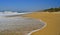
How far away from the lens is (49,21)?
1.27 meters

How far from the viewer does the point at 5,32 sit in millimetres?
1178

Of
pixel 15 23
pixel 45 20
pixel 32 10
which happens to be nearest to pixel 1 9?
pixel 15 23

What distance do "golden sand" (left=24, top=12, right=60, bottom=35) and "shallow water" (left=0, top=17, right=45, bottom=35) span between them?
0.05m

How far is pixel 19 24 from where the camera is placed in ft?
4.19

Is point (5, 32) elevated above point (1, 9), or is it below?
below

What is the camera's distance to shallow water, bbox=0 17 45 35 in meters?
1.21

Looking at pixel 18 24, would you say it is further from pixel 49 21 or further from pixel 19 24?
pixel 49 21

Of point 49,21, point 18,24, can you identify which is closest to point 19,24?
point 18,24

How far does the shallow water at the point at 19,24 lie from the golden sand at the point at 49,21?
0.15 feet

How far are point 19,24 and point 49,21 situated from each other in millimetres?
296

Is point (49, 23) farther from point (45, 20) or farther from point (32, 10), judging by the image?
point (32, 10)

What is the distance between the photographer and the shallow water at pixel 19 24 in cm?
121

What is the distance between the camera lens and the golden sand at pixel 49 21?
1.20m

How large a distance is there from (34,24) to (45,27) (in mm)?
113
